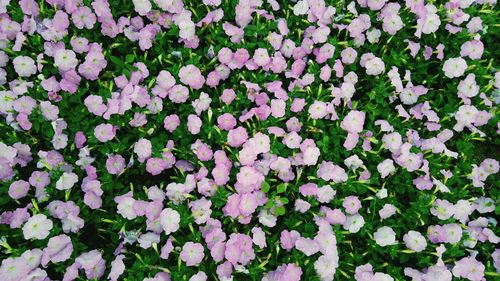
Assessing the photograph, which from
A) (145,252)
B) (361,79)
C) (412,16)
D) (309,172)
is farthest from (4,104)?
(412,16)

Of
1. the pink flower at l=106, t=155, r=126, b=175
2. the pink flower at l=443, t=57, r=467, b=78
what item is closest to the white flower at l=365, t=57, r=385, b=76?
the pink flower at l=443, t=57, r=467, b=78

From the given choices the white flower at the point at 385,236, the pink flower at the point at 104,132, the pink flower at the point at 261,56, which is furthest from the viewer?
the pink flower at the point at 261,56

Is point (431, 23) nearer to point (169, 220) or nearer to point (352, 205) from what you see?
point (352, 205)

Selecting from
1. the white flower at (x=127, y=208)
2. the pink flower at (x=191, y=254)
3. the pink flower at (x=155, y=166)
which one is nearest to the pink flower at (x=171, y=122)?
the pink flower at (x=155, y=166)

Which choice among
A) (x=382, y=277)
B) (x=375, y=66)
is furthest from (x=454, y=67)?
(x=382, y=277)

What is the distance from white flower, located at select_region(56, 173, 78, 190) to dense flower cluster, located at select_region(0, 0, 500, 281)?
0.7 inches

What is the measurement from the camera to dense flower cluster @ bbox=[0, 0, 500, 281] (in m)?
2.88

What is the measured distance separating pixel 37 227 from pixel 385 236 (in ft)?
7.00

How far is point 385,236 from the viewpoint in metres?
2.98

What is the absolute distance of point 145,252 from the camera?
2867 millimetres

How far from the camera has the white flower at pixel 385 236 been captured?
2.96 m

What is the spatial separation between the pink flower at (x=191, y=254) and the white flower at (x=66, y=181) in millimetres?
815

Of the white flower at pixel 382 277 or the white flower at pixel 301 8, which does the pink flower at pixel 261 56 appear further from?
the white flower at pixel 382 277

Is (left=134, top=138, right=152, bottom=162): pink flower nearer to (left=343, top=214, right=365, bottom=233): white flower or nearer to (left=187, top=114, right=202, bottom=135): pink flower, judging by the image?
(left=187, top=114, right=202, bottom=135): pink flower
